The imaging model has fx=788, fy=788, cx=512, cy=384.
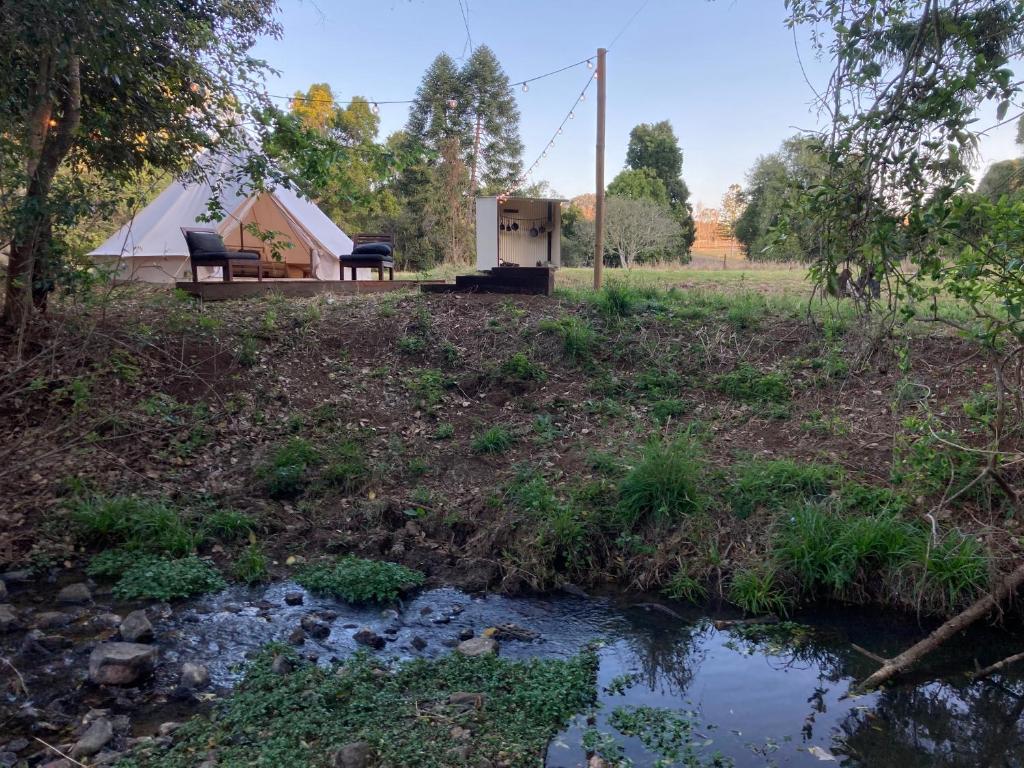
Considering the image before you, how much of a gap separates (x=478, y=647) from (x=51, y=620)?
8.31 ft

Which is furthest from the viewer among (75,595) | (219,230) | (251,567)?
(219,230)

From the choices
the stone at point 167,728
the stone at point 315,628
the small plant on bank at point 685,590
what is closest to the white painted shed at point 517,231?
the small plant on bank at point 685,590

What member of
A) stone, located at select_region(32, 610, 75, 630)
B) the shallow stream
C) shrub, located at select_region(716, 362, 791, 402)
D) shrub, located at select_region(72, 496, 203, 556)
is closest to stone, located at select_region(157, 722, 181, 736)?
the shallow stream

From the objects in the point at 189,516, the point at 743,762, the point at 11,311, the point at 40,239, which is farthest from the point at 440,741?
the point at 11,311

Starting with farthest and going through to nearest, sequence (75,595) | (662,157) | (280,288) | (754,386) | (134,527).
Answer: (662,157) < (280,288) < (754,386) < (134,527) < (75,595)

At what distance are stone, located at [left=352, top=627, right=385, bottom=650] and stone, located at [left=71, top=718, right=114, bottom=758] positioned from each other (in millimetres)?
1400

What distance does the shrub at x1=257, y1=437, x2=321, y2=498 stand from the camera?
6.73m

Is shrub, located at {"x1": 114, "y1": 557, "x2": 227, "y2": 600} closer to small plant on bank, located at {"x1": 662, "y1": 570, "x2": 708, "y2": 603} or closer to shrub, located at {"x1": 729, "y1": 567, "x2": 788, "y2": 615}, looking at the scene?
small plant on bank, located at {"x1": 662, "y1": 570, "x2": 708, "y2": 603}

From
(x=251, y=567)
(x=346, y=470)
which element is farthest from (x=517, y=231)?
(x=251, y=567)

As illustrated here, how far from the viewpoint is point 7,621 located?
14.9ft

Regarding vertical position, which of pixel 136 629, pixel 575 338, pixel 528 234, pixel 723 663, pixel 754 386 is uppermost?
pixel 528 234

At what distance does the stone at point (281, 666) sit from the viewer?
411 centimetres

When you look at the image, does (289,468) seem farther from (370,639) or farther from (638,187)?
(638,187)

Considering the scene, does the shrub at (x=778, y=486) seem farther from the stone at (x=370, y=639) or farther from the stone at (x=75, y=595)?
the stone at (x=75, y=595)
